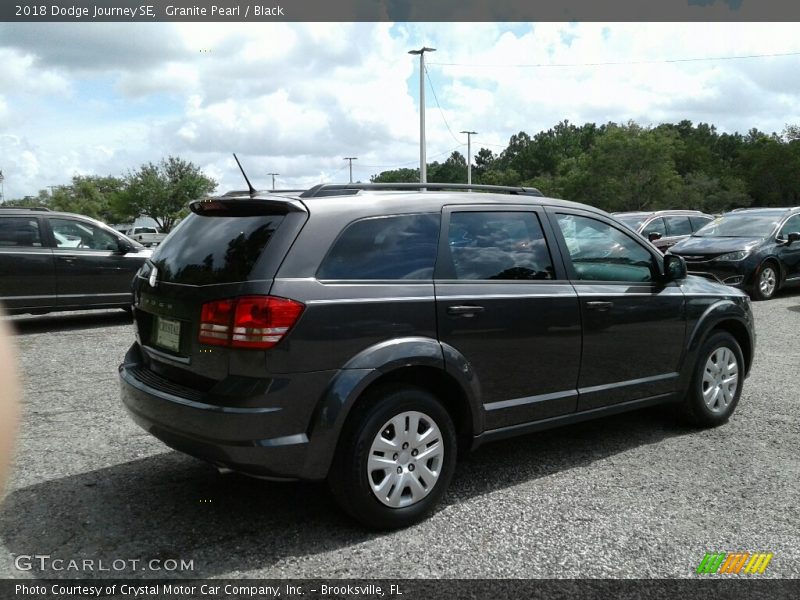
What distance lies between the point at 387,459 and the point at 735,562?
66.6 inches

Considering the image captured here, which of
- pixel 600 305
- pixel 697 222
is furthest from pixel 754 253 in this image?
pixel 600 305

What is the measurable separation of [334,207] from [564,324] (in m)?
1.64

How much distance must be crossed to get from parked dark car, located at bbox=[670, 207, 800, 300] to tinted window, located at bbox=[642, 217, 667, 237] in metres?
2.74

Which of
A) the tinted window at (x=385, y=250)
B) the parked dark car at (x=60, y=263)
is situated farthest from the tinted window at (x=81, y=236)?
the tinted window at (x=385, y=250)

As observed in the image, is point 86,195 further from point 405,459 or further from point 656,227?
point 405,459

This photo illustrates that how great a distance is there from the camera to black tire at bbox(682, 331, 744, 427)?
5242mm

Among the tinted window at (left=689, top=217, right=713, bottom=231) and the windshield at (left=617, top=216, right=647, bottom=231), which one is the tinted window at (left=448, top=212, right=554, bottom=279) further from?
the tinted window at (left=689, top=217, right=713, bottom=231)

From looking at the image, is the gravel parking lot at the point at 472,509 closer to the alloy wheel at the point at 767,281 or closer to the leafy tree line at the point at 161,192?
the alloy wheel at the point at 767,281

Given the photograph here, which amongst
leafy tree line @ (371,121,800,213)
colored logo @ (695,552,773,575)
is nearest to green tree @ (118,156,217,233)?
leafy tree line @ (371,121,800,213)

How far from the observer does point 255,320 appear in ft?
10.8

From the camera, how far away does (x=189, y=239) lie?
12.9ft

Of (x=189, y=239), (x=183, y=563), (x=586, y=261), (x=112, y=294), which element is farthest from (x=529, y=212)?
(x=112, y=294)

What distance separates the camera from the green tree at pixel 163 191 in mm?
58531

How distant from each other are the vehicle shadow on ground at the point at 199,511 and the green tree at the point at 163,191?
56273mm
